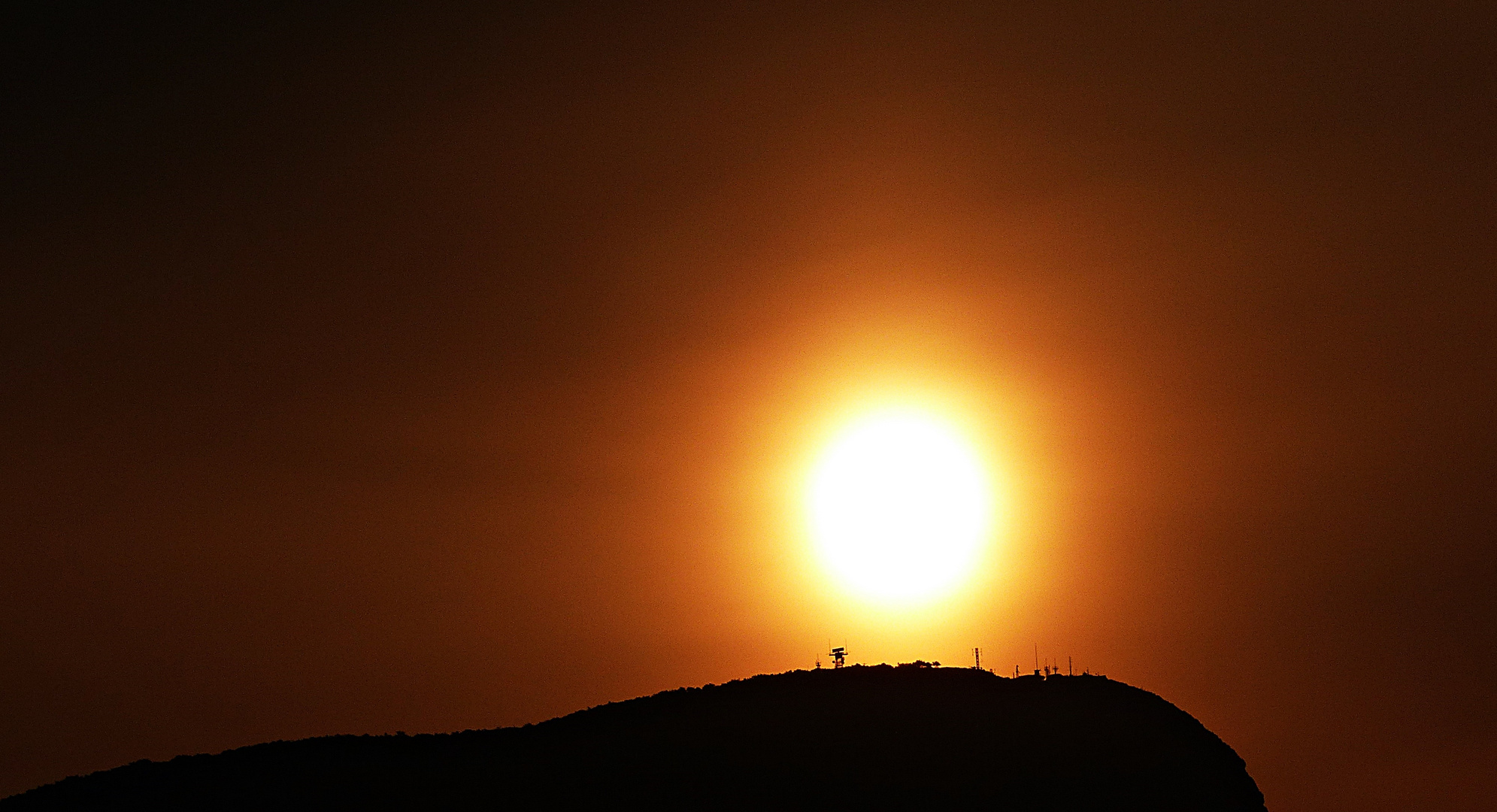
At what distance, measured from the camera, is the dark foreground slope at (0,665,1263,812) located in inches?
3027

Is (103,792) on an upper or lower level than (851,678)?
lower

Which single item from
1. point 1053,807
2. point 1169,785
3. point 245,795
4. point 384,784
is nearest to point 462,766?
point 384,784

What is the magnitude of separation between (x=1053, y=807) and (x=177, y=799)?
3699 centimetres

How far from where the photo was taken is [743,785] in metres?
77.4

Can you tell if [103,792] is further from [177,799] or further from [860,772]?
[860,772]

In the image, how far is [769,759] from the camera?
78688 millimetres

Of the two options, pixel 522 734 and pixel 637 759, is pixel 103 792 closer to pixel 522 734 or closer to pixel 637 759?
pixel 522 734

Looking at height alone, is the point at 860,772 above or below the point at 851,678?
below

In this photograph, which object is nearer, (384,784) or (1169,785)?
(384,784)

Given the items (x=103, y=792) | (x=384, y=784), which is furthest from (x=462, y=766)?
(x=103, y=792)

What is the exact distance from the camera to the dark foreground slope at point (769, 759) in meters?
76.9

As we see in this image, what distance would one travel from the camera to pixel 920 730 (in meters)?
80.4

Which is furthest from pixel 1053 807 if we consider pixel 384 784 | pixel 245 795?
pixel 245 795

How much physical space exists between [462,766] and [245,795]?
29.4 ft
